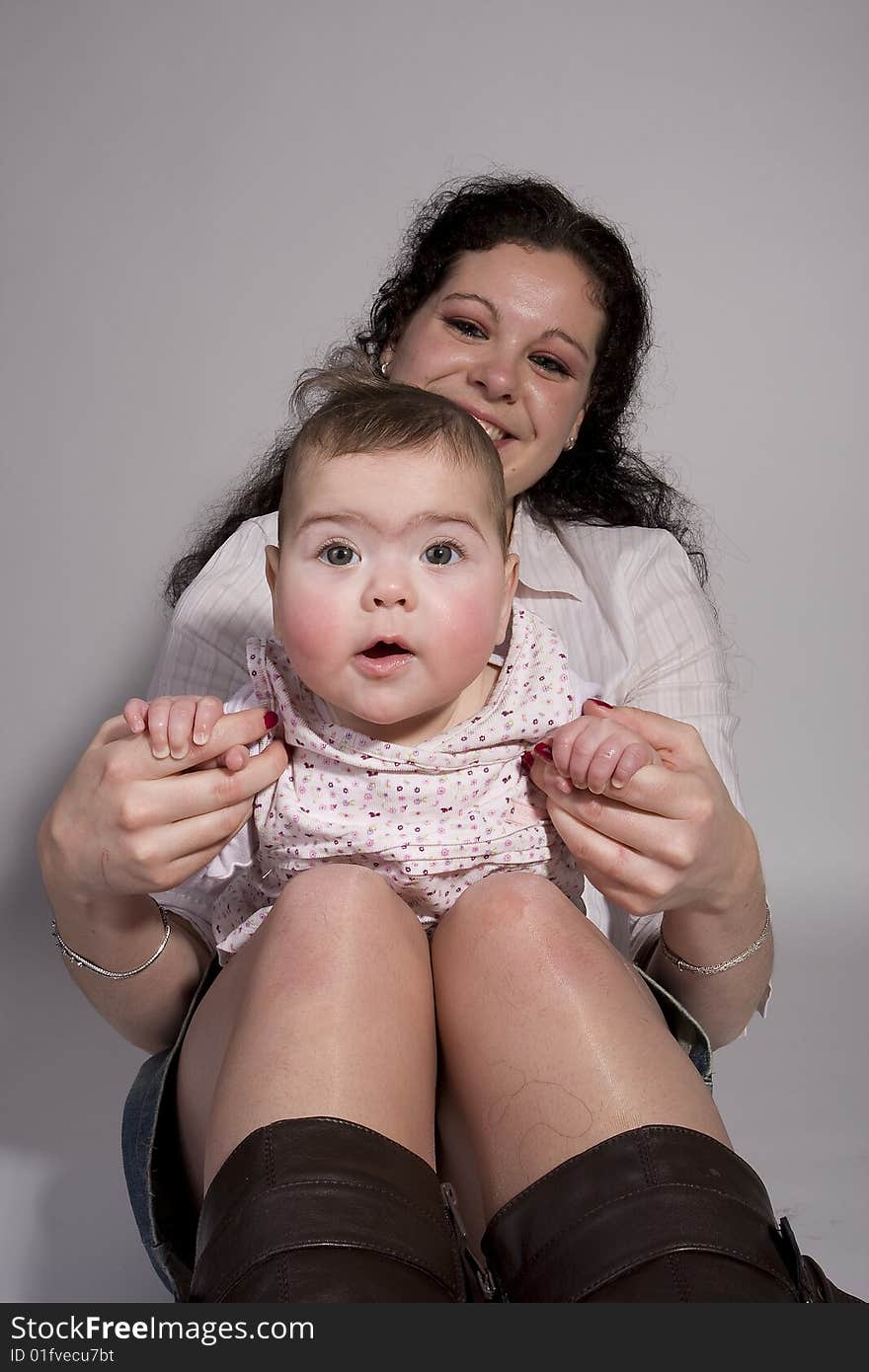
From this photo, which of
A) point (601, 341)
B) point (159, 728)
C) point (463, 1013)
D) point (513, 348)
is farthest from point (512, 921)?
point (601, 341)

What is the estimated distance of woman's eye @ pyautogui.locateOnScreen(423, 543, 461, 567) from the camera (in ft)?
5.26

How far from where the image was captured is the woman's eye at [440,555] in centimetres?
160

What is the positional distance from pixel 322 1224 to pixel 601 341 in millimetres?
1756

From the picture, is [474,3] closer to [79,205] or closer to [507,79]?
[507,79]

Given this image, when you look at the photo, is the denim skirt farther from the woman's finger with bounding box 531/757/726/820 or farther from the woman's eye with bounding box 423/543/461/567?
the woman's eye with bounding box 423/543/461/567

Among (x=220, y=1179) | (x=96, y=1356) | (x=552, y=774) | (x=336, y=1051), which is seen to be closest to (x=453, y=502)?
(x=552, y=774)

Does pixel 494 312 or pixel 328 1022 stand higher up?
pixel 494 312

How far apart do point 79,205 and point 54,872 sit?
2.25m

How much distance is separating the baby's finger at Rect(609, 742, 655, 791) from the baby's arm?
1.36 feet

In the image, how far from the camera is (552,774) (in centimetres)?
162

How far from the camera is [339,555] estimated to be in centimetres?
159

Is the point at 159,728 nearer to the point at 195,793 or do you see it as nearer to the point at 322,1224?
the point at 195,793

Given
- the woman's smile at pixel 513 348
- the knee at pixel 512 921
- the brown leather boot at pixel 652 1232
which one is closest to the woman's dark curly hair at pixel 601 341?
the woman's smile at pixel 513 348

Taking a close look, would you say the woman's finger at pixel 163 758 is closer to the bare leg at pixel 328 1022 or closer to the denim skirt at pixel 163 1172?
the bare leg at pixel 328 1022
